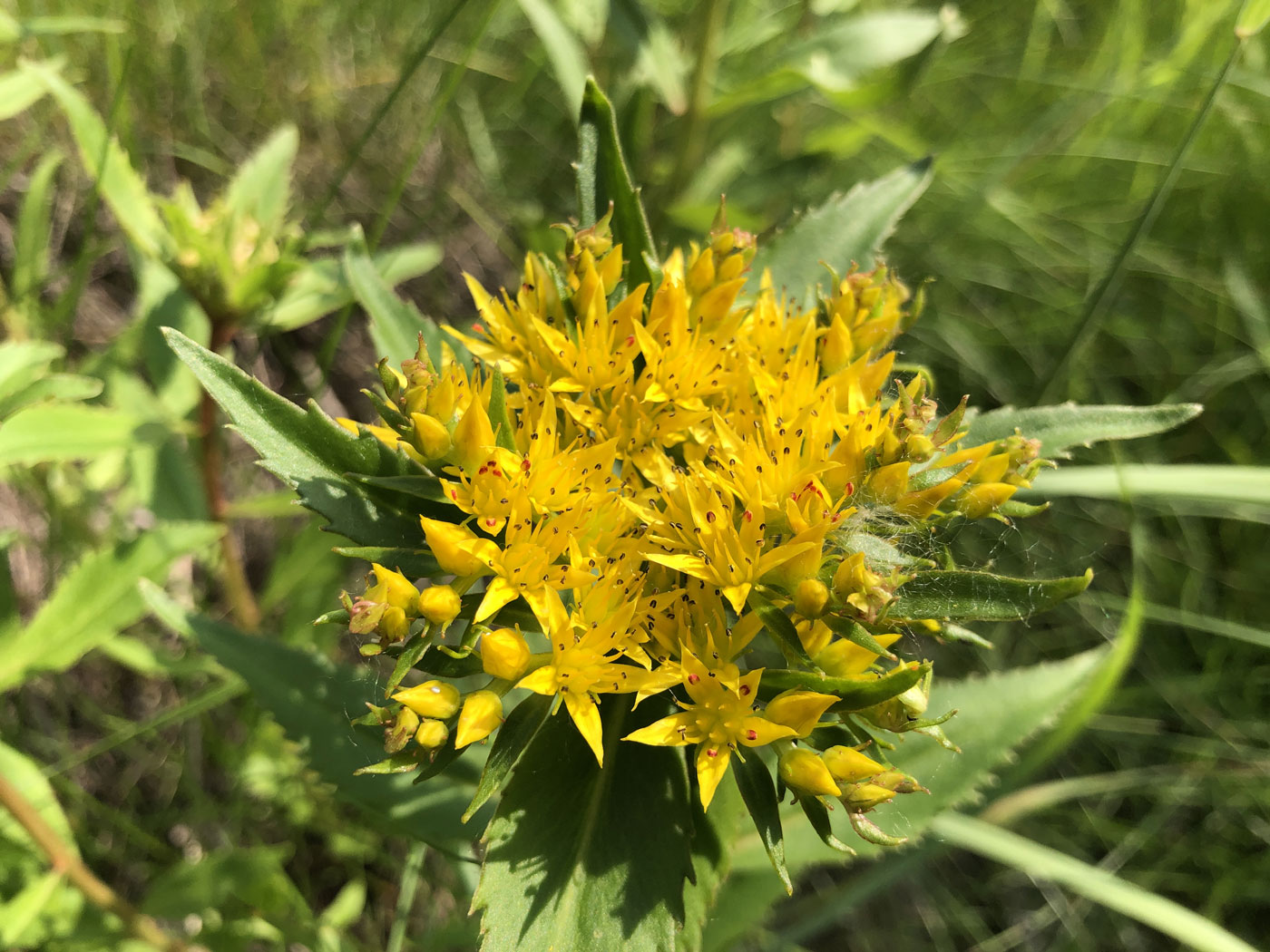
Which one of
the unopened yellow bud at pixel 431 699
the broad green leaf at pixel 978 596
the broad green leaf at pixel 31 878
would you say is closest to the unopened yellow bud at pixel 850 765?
the broad green leaf at pixel 978 596

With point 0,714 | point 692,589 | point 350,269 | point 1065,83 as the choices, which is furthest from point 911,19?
point 0,714

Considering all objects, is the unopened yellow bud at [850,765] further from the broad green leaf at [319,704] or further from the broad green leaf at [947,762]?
the broad green leaf at [319,704]

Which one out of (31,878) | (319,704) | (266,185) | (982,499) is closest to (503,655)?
(319,704)

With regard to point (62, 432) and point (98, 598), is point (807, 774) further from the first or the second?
point (62, 432)

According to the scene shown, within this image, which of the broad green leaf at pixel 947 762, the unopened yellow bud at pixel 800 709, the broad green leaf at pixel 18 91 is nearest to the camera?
the unopened yellow bud at pixel 800 709

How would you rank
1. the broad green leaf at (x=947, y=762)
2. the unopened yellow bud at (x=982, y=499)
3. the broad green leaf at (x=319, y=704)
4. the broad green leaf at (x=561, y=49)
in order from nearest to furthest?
the unopened yellow bud at (x=982, y=499), the broad green leaf at (x=319, y=704), the broad green leaf at (x=947, y=762), the broad green leaf at (x=561, y=49)

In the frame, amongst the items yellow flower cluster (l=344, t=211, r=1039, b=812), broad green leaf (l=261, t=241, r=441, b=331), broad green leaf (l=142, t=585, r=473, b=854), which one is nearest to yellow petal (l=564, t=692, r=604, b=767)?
yellow flower cluster (l=344, t=211, r=1039, b=812)
